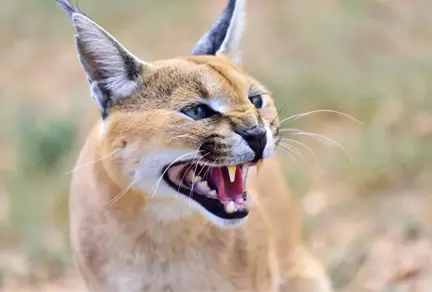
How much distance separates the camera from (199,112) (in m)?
1.84

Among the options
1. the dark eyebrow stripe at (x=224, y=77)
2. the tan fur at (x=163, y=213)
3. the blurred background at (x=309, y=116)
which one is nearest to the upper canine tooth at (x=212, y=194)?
the tan fur at (x=163, y=213)

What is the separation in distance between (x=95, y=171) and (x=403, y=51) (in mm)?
3314

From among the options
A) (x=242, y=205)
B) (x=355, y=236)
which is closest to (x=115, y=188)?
(x=242, y=205)

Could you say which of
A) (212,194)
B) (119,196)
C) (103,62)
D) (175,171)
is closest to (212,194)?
(212,194)

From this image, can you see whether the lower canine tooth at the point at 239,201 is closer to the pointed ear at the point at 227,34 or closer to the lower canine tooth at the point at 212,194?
the lower canine tooth at the point at 212,194

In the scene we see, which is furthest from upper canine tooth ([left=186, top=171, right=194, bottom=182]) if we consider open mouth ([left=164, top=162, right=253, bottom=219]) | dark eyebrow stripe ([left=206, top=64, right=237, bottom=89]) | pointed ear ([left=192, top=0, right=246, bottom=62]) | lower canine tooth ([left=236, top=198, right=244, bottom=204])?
pointed ear ([left=192, top=0, right=246, bottom=62])

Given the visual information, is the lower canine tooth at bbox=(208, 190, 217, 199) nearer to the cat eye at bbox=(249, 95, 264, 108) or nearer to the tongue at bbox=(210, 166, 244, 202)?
the tongue at bbox=(210, 166, 244, 202)

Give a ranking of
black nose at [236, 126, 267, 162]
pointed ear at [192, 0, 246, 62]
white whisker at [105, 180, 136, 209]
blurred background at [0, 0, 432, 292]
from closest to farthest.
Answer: black nose at [236, 126, 267, 162] → white whisker at [105, 180, 136, 209] → pointed ear at [192, 0, 246, 62] → blurred background at [0, 0, 432, 292]

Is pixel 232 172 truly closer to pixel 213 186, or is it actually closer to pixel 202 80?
pixel 213 186

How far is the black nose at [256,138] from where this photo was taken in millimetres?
1778

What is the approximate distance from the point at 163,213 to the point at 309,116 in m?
2.46

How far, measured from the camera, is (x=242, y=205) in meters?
1.87

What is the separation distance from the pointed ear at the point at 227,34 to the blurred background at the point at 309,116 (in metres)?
0.67

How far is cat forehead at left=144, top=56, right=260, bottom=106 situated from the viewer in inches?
73.1
